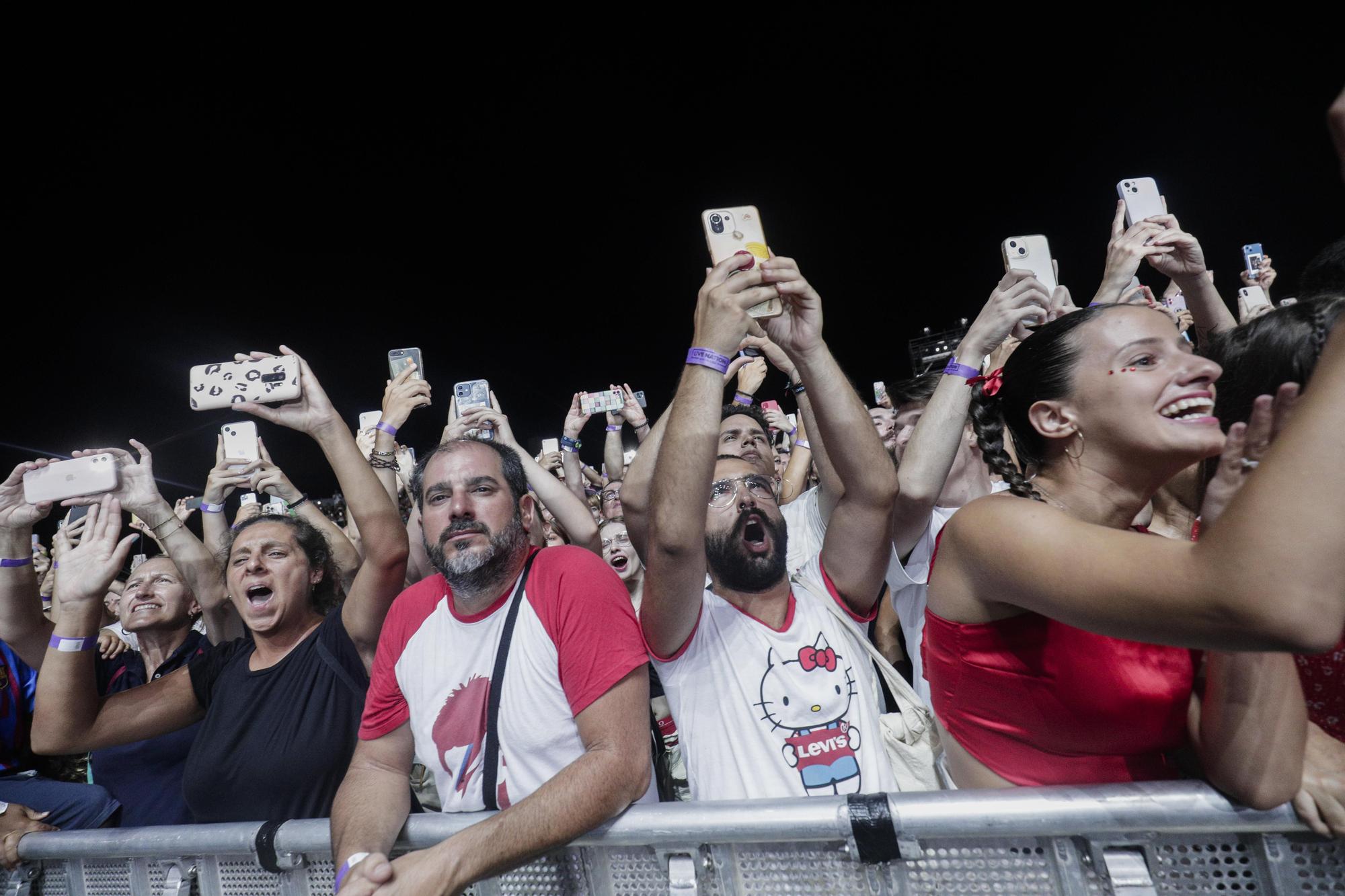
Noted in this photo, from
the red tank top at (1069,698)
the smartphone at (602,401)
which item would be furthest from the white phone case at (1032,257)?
the smartphone at (602,401)

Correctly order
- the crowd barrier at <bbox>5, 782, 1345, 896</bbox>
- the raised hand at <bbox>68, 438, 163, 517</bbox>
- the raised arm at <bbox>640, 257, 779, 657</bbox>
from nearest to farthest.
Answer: the crowd barrier at <bbox>5, 782, 1345, 896</bbox>, the raised arm at <bbox>640, 257, 779, 657</bbox>, the raised hand at <bbox>68, 438, 163, 517</bbox>

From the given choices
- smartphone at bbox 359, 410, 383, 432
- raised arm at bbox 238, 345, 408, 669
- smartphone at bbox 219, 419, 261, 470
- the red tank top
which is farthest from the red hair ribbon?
smartphone at bbox 359, 410, 383, 432

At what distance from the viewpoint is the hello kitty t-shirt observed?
1712mm

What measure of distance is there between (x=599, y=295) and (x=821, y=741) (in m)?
14.4

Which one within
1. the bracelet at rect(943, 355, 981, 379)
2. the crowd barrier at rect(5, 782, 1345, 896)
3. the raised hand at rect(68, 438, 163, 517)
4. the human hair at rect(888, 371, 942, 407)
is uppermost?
the raised hand at rect(68, 438, 163, 517)

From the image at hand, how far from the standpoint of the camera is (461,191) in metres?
12.4

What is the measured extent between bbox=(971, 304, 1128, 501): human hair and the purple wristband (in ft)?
1.98

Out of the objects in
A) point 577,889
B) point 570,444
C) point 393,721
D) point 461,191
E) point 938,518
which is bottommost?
point 577,889

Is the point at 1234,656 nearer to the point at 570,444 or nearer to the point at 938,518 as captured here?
the point at 938,518

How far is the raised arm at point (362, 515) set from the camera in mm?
2156

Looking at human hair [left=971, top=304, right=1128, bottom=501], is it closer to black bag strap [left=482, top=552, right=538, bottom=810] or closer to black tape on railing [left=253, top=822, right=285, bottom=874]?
black bag strap [left=482, top=552, right=538, bottom=810]

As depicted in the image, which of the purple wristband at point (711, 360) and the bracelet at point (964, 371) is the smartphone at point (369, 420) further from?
the bracelet at point (964, 371)

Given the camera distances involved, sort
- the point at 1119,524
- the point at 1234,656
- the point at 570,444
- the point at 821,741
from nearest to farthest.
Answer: the point at 1234,656 < the point at 1119,524 < the point at 821,741 < the point at 570,444

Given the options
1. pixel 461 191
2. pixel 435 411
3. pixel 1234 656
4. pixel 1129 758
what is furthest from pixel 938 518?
pixel 435 411
